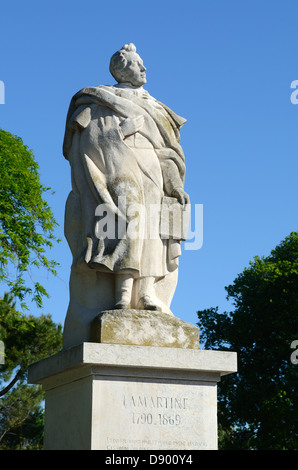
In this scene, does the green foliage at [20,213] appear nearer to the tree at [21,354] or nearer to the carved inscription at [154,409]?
the tree at [21,354]

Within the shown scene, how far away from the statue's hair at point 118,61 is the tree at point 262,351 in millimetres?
19579

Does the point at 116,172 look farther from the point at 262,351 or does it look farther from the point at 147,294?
the point at 262,351

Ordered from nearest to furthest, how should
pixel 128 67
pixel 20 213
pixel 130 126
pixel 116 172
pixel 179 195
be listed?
pixel 116 172 < pixel 130 126 < pixel 179 195 < pixel 128 67 < pixel 20 213

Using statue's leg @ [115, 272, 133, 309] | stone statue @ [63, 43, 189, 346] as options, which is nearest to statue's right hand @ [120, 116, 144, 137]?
stone statue @ [63, 43, 189, 346]

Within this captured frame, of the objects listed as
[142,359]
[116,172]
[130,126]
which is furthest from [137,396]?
[130,126]

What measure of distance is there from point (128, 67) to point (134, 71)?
0.25 feet

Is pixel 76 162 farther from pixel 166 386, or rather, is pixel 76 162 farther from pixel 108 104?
pixel 166 386

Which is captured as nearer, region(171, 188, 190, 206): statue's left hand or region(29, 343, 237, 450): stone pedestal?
region(29, 343, 237, 450): stone pedestal

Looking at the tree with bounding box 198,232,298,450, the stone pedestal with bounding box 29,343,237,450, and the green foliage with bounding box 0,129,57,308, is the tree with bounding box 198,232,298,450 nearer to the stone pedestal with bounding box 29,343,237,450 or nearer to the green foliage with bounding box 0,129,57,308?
the green foliage with bounding box 0,129,57,308

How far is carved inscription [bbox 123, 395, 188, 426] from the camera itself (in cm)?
686

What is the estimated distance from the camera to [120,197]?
7.60m

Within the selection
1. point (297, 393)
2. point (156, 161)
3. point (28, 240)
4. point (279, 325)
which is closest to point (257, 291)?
point (279, 325)

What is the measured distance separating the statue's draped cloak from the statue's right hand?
0.05m
